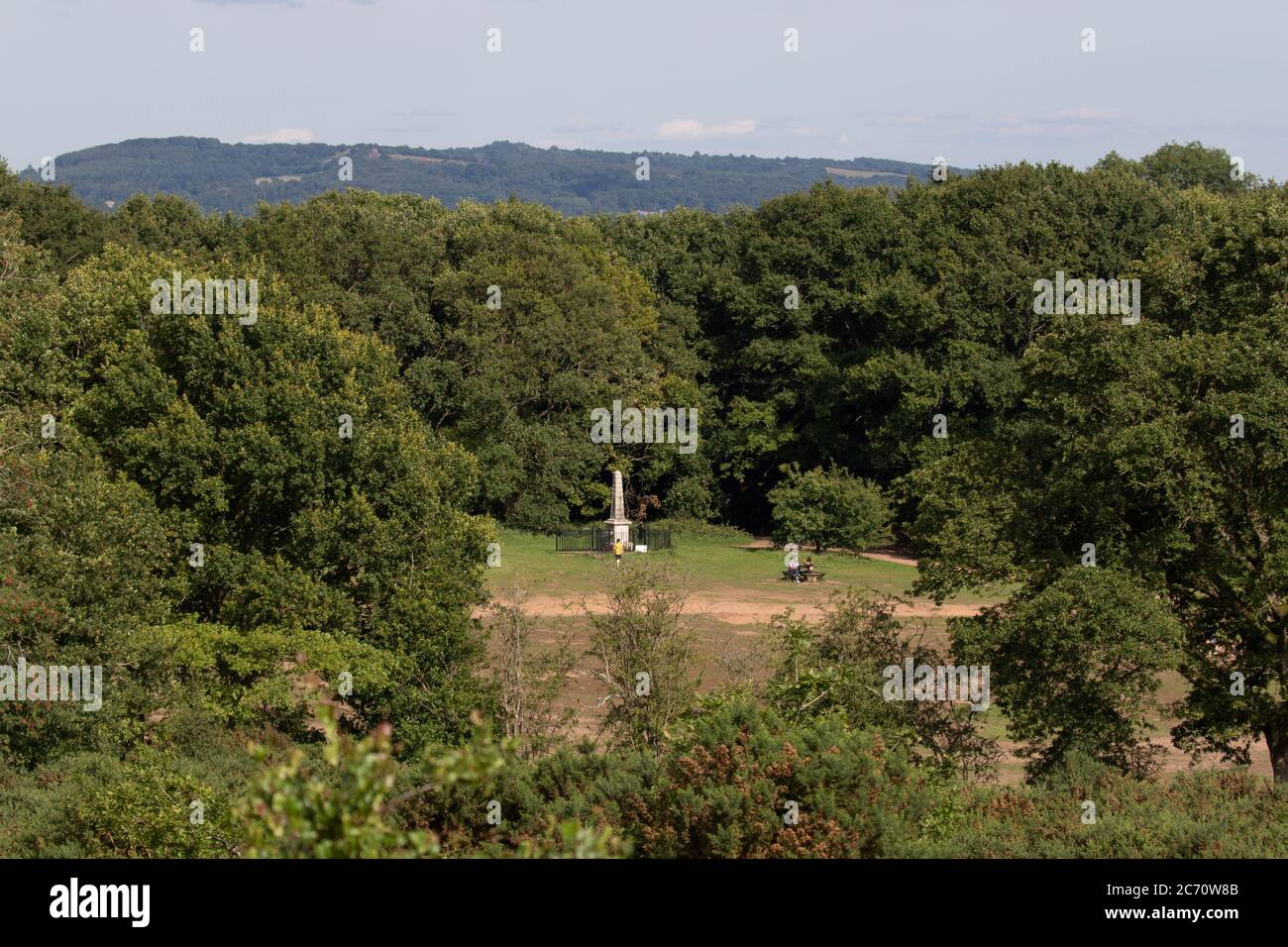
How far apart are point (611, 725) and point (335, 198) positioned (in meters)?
42.0

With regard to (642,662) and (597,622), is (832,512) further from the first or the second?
(642,662)

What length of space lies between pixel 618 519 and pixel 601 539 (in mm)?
1019

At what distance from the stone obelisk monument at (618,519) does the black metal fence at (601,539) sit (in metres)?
0.29

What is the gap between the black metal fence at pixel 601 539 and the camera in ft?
168

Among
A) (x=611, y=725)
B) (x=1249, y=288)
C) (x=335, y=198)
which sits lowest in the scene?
(x=611, y=725)

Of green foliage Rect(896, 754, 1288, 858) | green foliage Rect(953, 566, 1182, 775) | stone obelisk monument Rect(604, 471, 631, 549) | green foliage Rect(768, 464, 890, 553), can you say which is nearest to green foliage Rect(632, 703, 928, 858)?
green foliage Rect(896, 754, 1288, 858)

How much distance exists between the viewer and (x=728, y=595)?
43.7m

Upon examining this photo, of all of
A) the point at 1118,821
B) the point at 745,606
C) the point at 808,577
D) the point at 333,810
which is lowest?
the point at 808,577

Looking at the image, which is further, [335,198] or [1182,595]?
[335,198]

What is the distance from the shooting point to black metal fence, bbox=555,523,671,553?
51250 mm

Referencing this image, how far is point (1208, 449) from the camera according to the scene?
76.1ft

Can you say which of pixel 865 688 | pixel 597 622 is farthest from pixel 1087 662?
pixel 597 622
